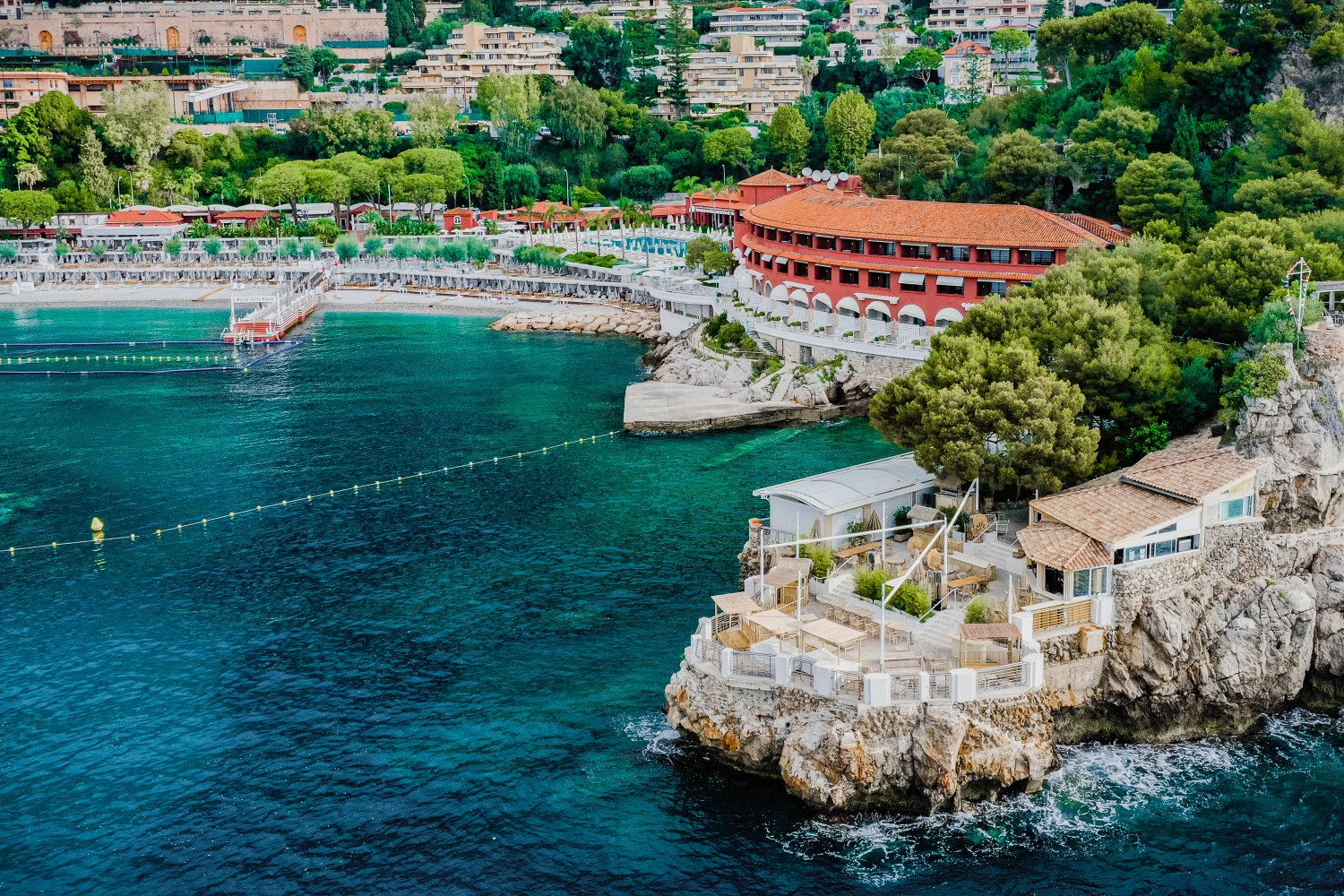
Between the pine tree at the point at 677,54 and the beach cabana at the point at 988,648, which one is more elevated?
the pine tree at the point at 677,54

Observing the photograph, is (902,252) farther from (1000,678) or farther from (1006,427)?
(1000,678)

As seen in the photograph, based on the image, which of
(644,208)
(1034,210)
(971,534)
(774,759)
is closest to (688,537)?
(971,534)

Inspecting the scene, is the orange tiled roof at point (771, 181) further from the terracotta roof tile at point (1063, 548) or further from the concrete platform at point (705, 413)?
the terracotta roof tile at point (1063, 548)

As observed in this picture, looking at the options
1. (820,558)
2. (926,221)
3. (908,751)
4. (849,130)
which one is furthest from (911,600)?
(849,130)

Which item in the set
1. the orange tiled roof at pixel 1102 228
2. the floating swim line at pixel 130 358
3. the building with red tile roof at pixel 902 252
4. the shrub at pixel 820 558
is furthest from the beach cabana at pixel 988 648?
the floating swim line at pixel 130 358

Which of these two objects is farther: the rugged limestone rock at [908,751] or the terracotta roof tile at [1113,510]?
the terracotta roof tile at [1113,510]

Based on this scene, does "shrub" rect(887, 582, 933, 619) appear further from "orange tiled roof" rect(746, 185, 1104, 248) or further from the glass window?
"orange tiled roof" rect(746, 185, 1104, 248)

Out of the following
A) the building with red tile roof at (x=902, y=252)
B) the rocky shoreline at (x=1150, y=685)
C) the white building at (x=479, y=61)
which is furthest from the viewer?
the white building at (x=479, y=61)
